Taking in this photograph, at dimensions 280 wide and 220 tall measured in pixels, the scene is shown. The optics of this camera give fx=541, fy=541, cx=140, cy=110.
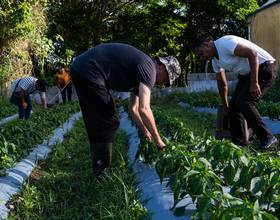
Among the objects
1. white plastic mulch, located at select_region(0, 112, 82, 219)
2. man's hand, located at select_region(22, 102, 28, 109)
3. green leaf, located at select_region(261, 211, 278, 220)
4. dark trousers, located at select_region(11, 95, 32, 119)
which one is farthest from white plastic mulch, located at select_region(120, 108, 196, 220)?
dark trousers, located at select_region(11, 95, 32, 119)

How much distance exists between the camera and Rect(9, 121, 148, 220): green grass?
12.7 feet

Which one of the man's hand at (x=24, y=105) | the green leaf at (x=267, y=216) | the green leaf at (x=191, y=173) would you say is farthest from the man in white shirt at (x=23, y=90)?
the green leaf at (x=267, y=216)

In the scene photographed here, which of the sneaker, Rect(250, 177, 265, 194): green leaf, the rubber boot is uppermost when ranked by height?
Rect(250, 177, 265, 194): green leaf

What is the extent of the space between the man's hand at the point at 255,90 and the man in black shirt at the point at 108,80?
1.32 meters

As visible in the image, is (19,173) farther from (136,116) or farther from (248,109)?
(248,109)

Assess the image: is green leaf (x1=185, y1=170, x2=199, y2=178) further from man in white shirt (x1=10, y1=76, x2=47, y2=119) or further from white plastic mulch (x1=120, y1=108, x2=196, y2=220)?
man in white shirt (x1=10, y1=76, x2=47, y2=119)

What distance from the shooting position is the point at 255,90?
546 centimetres

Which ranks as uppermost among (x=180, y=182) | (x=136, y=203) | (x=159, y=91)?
(x=180, y=182)

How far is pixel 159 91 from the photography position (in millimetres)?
18812

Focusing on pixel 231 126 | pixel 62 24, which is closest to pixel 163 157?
pixel 231 126

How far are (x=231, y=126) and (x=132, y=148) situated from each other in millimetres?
1222

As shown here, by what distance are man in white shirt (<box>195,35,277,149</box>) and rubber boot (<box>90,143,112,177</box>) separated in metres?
1.47

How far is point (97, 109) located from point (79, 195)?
2.49ft

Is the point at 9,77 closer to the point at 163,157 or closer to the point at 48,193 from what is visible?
the point at 48,193
